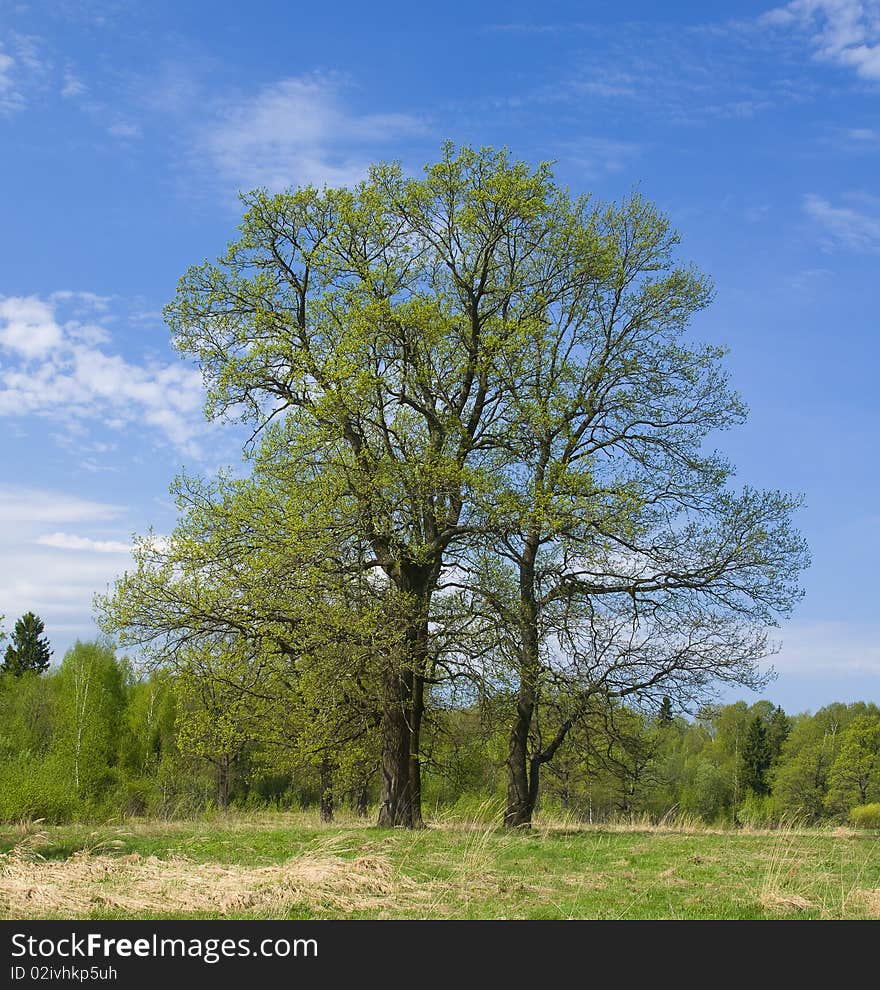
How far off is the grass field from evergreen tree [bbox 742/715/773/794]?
186 feet

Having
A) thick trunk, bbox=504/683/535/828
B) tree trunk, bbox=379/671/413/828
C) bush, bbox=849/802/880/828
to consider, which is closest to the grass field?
tree trunk, bbox=379/671/413/828

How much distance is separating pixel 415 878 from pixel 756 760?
65.7m

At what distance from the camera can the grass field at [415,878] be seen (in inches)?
385

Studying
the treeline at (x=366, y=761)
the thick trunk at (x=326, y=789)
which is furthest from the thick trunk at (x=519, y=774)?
the thick trunk at (x=326, y=789)

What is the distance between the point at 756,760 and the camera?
70.4m

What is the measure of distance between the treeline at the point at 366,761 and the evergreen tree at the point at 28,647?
16.2m

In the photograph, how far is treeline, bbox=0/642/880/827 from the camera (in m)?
21.8

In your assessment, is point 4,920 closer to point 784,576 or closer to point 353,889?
point 353,889

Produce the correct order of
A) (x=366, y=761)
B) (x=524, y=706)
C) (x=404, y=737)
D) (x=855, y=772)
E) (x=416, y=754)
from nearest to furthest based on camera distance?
(x=416, y=754)
(x=404, y=737)
(x=524, y=706)
(x=366, y=761)
(x=855, y=772)

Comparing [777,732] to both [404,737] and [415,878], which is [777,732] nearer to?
[404,737]

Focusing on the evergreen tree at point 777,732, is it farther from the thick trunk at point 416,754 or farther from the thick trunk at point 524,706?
the thick trunk at point 416,754

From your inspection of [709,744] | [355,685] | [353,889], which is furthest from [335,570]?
[709,744]

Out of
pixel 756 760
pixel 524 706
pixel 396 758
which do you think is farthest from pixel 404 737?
pixel 756 760
